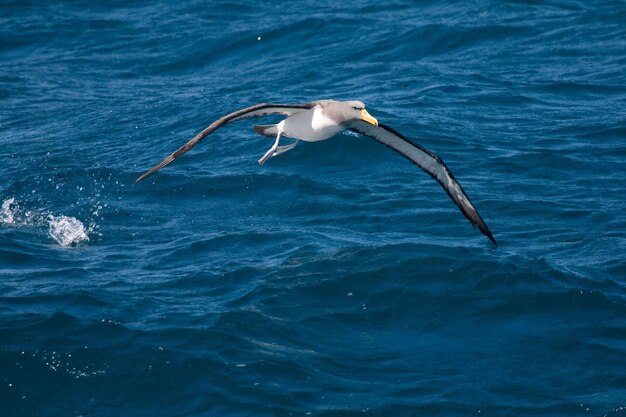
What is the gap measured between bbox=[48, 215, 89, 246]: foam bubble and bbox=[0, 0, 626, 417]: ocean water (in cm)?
7

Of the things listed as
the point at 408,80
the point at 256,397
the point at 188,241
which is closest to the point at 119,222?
the point at 188,241

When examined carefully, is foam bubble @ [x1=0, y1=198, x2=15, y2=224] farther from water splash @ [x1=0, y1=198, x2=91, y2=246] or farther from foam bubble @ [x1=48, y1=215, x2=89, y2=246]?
foam bubble @ [x1=48, y1=215, x2=89, y2=246]

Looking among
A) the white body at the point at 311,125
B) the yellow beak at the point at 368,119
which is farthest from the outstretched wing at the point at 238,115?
the yellow beak at the point at 368,119

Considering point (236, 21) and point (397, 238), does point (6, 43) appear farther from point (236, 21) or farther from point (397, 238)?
point (397, 238)

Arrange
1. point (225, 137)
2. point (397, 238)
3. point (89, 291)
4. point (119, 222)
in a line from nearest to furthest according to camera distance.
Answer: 1. point (89, 291)
2. point (397, 238)
3. point (119, 222)
4. point (225, 137)

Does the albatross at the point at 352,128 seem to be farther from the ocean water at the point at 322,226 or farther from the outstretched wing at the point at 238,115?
the ocean water at the point at 322,226

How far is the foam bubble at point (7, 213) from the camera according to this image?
55.2ft

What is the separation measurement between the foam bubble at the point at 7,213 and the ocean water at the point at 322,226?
9cm

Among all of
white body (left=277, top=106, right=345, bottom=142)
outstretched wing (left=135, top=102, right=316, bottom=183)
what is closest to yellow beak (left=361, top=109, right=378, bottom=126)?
white body (left=277, top=106, right=345, bottom=142)

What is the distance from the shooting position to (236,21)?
28641 mm

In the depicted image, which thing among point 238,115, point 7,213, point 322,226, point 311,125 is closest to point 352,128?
point 311,125

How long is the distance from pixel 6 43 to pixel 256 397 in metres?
19.1

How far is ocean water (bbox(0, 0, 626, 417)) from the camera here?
40.4 ft

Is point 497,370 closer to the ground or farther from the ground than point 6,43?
closer to the ground
